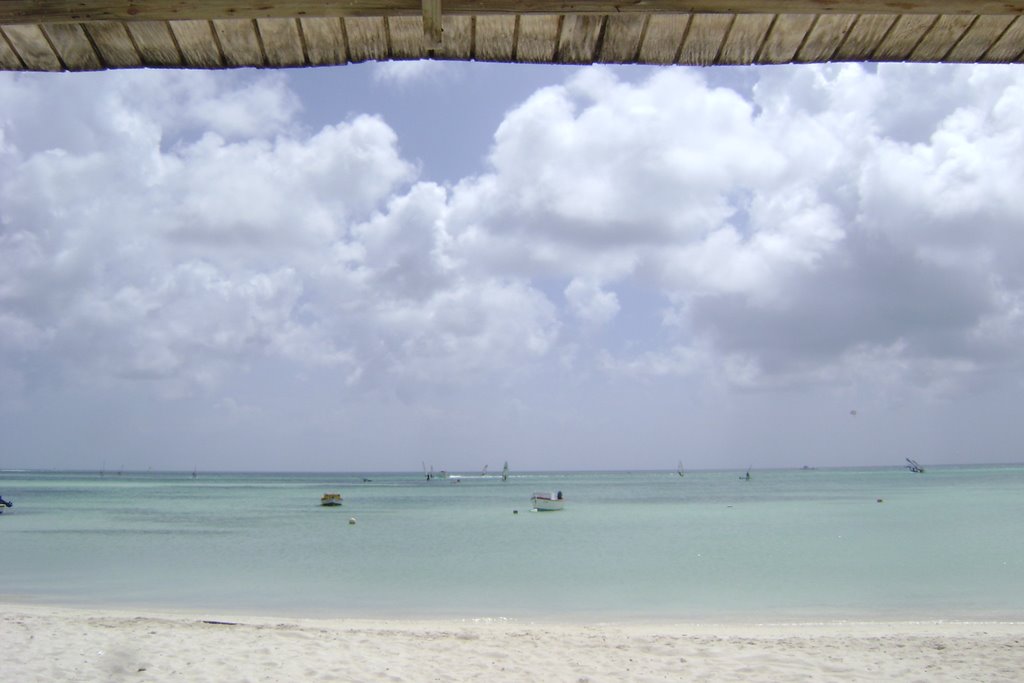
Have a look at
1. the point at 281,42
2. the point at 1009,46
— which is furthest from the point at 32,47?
the point at 1009,46

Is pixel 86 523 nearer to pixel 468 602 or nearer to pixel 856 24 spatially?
pixel 468 602

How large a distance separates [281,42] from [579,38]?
78 centimetres

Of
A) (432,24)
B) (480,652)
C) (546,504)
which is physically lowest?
(480,652)

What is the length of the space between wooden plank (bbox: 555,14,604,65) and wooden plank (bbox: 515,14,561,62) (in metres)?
0.02

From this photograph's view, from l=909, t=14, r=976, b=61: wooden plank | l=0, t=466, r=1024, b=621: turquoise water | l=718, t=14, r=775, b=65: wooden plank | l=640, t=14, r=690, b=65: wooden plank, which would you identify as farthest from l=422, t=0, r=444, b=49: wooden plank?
l=0, t=466, r=1024, b=621: turquoise water

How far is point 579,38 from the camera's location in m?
2.20

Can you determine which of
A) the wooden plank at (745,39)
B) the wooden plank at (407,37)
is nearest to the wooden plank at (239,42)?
the wooden plank at (407,37)

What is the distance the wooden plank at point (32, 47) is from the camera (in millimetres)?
2193

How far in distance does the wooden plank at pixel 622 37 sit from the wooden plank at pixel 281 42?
0.80m

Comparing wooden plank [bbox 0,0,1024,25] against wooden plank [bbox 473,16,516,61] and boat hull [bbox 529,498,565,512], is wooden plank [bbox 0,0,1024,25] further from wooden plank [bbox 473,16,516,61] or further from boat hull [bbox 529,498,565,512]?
boat hull [bbox 529,498,565,512]

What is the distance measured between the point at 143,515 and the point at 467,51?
41.6m

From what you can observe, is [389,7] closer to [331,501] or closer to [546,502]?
[546,502]

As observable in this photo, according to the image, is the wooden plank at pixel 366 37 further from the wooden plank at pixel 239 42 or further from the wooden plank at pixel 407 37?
the wooden plank at pixel 239 42

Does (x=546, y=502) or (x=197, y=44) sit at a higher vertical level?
(x=197, y=44)
